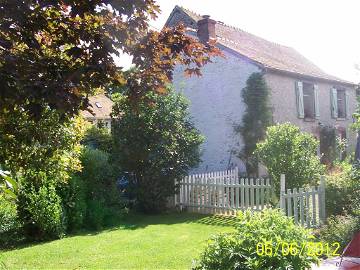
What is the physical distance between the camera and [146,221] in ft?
36.3

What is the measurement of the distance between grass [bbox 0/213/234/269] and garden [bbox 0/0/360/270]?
25 mm

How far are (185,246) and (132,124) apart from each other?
5.23 meters

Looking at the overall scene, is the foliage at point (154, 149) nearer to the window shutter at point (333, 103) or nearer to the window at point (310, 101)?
the window at point (310, 101)

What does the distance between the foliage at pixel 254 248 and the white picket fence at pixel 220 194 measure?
20.4ft

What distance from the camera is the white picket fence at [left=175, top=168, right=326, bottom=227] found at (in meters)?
9.12

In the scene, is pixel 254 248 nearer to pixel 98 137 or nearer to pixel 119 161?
pixel 119 161

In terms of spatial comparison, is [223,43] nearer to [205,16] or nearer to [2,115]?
[205,16]

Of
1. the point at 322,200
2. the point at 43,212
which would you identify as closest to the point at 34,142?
the point at 43,212

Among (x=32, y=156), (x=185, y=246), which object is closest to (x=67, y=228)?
(x=185, y=246)

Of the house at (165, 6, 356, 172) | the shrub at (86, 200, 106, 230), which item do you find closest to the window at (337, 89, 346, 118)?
the house at (165, 6, 356, 172)

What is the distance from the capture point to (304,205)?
9305mm

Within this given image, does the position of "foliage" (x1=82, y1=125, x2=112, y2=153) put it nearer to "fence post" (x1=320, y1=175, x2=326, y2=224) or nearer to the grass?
the grass

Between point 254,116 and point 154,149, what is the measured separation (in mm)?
5964

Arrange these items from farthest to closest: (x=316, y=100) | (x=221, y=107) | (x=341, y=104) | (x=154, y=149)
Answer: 1. (x=341, y=104)
2. (x=316, y=100)
3. (x=221, y=107)
4. (x=154, y=149)
